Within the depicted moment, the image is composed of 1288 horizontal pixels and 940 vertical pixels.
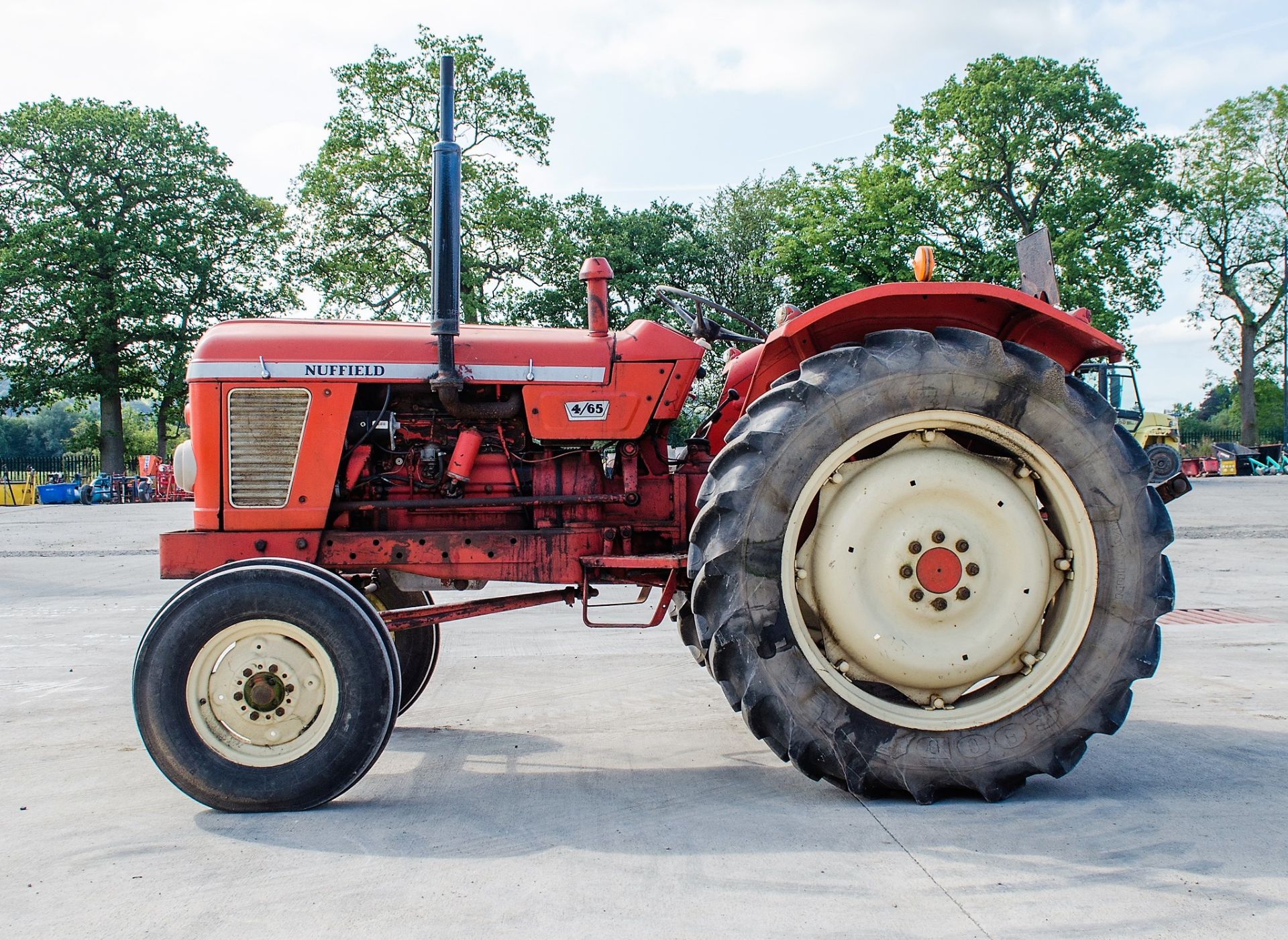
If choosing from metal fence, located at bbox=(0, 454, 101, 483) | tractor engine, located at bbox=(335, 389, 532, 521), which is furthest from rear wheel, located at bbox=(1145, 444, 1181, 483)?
metal fence, located at bbox=(0, 454, 101, 483)

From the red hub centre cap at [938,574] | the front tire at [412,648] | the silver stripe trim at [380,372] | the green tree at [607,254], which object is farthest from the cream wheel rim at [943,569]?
the green tree at [607,254]

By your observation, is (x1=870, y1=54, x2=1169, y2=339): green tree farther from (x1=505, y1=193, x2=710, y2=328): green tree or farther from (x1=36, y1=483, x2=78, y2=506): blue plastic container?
(x1=36, y1=483, x2=78, y2=506): blue plastic container

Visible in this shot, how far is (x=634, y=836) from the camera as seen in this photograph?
3002 millimetres

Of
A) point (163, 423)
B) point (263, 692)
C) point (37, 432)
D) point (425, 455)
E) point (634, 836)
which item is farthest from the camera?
point (37, 432)

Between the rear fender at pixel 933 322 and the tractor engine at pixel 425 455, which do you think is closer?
the rear fender at pixel 933 322

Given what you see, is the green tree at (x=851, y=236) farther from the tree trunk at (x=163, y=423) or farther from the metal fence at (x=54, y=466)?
the metal fence at (x=54, y=466)

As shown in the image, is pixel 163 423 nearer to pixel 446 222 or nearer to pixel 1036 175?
pixel 1036 175

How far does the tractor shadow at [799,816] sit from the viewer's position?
112 inches

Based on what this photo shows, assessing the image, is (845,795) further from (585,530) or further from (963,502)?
(585,530)

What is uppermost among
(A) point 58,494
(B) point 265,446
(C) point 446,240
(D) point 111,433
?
(D) point 111,433

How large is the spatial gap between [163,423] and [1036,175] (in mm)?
33598

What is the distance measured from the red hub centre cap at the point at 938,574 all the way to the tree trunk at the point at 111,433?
38.7 metres

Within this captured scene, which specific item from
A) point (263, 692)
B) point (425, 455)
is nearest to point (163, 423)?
point (425, 455)

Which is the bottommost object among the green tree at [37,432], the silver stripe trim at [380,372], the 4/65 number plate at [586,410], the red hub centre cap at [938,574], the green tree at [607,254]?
the red hub centre cap at [938,574]
